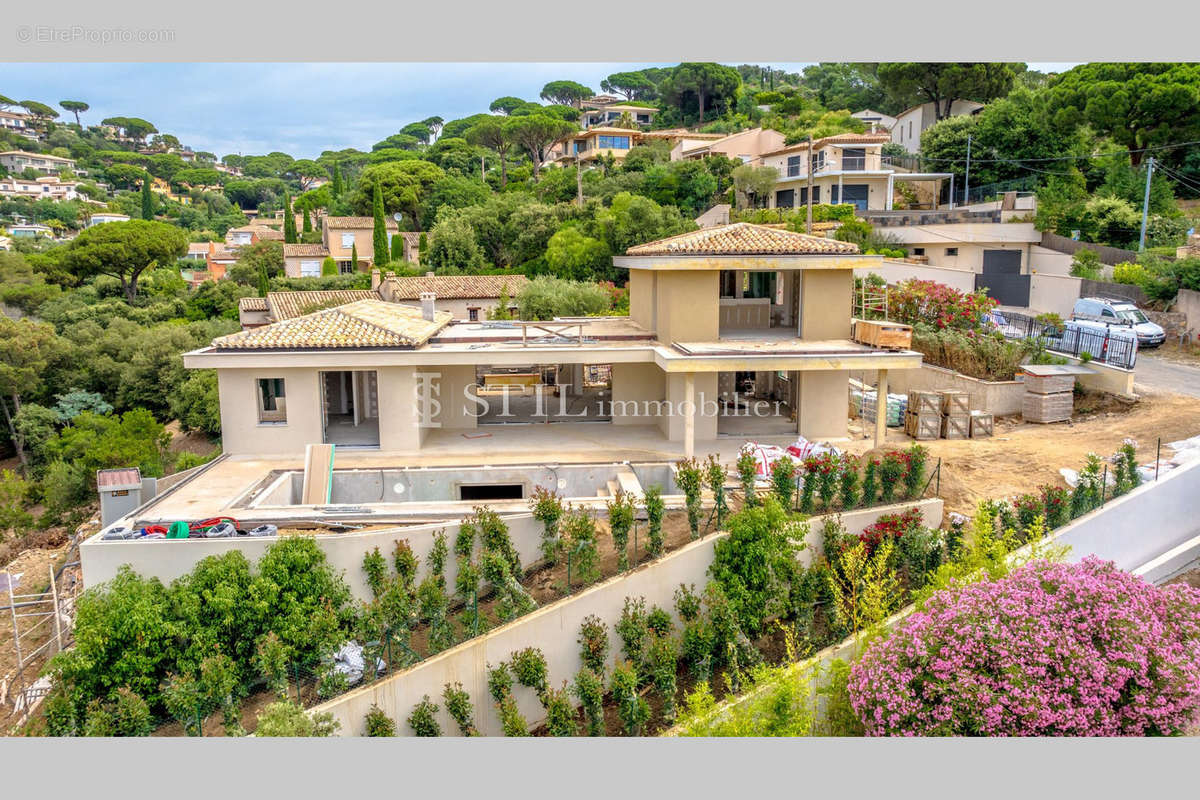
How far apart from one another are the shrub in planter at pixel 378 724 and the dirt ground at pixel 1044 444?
10.7 m

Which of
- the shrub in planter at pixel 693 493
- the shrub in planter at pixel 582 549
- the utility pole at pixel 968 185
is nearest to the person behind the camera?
the shrub in planter at pixel 582 549

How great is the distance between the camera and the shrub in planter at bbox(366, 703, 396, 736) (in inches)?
476

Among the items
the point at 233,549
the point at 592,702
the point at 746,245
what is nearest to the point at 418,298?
the point at 746,245

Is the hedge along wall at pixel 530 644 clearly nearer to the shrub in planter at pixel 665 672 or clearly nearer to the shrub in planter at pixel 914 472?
the shrub in planter at pixel 665 672

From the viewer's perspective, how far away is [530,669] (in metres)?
12.5

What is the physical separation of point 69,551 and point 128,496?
16.6 ft

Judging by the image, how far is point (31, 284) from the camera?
50344 millimetres

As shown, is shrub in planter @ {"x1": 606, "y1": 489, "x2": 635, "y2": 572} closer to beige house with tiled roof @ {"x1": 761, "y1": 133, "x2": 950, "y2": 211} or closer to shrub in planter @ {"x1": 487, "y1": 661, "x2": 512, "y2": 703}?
shrub in planter @ {"x1": 487, "y1": 661, "x2": 512, "y2": 703}

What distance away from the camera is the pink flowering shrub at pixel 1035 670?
9.72m

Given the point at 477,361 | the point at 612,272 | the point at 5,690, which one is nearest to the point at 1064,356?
the point at 477,361

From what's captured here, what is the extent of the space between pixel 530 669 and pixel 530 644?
0.92 metres

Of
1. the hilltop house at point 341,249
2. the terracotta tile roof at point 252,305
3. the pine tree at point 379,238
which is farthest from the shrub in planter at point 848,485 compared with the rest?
the hilltop house at point 341,249

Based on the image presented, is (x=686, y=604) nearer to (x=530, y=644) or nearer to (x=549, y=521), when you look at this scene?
(x=530, y=644)

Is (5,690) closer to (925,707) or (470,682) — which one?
(470,682)
